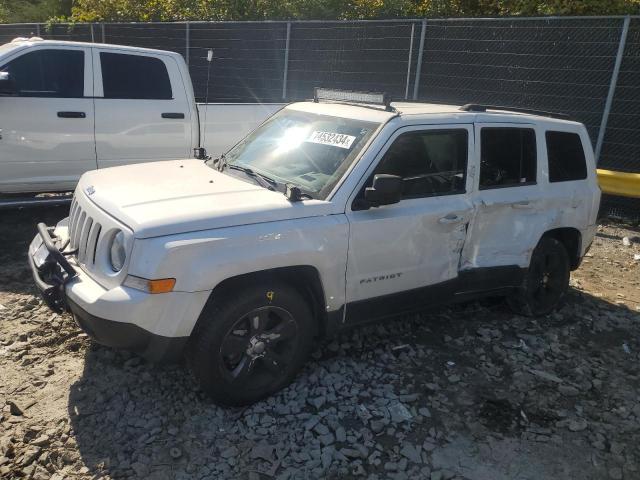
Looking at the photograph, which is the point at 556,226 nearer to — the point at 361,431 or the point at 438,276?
the point at 438,276

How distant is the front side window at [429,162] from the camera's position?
155 inches

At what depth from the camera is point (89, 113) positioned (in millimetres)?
6484

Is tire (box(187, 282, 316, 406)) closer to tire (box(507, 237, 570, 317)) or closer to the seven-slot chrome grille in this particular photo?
the seven-slot chrome grille

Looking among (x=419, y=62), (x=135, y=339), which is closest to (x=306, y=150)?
(x=135, y=339)

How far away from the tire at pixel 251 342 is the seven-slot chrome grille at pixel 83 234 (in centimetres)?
77

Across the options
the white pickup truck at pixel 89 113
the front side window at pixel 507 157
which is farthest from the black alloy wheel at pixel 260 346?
the white pickup truck at pixel 89 113

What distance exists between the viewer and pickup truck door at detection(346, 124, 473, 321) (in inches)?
148

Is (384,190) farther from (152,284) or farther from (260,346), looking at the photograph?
(152,284)

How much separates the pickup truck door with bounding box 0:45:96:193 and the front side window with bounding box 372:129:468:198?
160 inches

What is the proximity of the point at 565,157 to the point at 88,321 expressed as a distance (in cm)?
397

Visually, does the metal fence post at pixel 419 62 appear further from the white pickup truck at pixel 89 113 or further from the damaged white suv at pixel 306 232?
the damaged white suv at pixel 306 232

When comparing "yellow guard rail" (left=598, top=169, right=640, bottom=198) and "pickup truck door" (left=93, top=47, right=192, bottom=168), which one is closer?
"pickup truck door" (left=93, top=47, right=192, bottom=168)

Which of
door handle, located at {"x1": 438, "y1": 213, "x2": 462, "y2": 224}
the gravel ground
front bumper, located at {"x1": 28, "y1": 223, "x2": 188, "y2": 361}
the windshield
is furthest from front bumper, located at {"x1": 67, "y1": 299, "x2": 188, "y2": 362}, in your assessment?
door handle, located at {"x1": 438, "y1": 213, "x2": 462, "y2": 224}

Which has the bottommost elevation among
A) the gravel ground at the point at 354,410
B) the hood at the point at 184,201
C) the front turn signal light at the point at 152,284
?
the gravel ground at the point at 354,410
